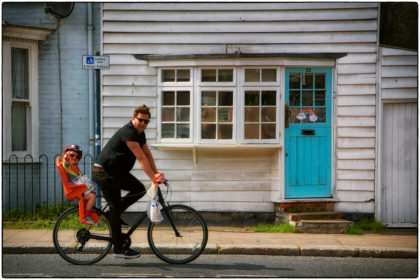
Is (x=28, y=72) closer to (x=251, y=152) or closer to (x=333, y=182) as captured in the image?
(x=251, y=152)

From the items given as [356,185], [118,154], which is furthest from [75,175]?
[356,185]

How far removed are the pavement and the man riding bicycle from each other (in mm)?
979

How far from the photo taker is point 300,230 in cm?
793

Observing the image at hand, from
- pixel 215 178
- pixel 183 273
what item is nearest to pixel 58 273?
pixel 183 273

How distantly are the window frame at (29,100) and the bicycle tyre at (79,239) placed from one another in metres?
3.79

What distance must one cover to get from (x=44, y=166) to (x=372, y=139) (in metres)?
6.25

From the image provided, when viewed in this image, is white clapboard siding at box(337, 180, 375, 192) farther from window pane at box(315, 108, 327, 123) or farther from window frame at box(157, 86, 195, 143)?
window frame at box(157, 86, 195, 143)

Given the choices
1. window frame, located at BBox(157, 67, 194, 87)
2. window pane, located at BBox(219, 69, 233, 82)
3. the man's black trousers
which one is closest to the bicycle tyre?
the man's black trousers

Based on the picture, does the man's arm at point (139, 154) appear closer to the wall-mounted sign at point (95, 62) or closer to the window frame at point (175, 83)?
the wall-mounted sign at point (95, 62)

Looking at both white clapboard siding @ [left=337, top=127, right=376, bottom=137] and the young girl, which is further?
white clapboard siding @ [left=337, top=127, right=376, bottom=137]

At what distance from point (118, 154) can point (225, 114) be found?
3306 mm

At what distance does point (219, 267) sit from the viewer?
5.83m

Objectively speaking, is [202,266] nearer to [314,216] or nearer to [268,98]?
[314,216]

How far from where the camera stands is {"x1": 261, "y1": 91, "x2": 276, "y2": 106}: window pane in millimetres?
8500
